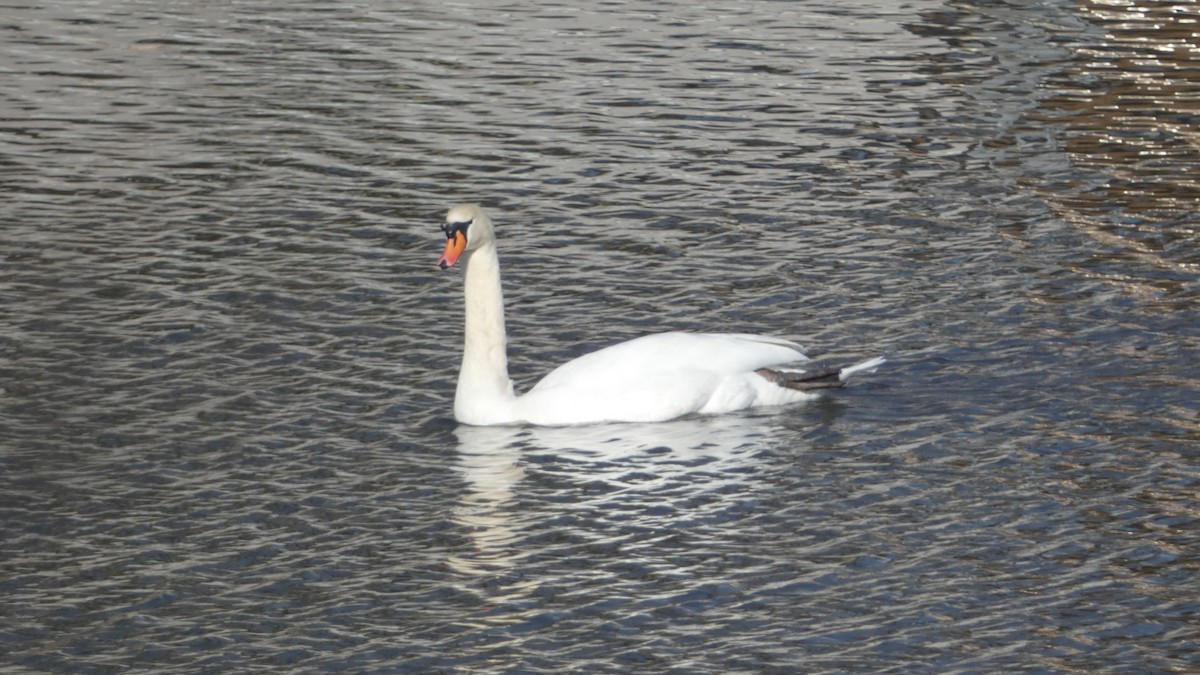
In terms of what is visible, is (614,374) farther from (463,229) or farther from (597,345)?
(597,345)

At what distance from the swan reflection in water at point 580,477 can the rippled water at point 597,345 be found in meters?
0.04

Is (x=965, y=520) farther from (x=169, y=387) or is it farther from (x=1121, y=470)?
(x=169, y=387)

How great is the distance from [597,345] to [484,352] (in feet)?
5.37

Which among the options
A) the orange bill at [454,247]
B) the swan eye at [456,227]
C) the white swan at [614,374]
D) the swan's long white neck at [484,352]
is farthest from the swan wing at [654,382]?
the swan eye at [456,227]

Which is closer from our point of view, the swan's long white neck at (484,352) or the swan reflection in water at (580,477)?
the swan reflection in water at (580,477)

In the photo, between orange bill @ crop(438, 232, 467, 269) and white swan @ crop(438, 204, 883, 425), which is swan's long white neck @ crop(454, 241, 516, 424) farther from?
orange bill @ crop(438, 232, 467, 269)

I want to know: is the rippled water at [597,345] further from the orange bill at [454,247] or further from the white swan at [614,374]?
the orange bill at [454,247]

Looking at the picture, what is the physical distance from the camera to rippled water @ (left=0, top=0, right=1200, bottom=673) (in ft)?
33.0

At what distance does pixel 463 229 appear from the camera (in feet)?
42.9

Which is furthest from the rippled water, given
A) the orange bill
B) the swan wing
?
the orange bill

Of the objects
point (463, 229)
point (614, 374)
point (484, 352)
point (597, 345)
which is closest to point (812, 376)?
point (614, 374)

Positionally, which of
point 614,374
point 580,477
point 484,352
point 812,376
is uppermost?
point 484,352

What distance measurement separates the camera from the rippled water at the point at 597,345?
10.1 m

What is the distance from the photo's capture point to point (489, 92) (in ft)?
76.5
